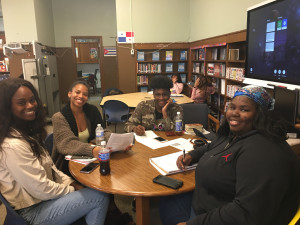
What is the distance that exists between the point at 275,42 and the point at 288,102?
1036mm

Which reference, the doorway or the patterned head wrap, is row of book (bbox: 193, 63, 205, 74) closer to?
the patterned head wrap

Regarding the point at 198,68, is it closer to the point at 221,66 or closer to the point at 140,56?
the point at 221,66

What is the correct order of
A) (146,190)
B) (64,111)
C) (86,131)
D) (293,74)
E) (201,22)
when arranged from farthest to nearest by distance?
(201,22) → (293,74) → (86,131) → (64,111) → (146,190)

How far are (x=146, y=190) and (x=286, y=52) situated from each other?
2.23 meters

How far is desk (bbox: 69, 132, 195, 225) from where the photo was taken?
1.33 m

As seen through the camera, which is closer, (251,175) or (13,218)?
(251,175)

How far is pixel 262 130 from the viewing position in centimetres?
109

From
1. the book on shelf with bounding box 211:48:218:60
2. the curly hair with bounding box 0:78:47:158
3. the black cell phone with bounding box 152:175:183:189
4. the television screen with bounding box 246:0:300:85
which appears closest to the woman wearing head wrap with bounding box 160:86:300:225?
the black cell phone with bounding box 152:175:183:189

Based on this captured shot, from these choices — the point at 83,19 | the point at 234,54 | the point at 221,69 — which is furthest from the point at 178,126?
the point at 83,19

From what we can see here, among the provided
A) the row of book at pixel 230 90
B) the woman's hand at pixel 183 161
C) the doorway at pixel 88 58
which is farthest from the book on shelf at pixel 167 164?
the doorway at pixel 88 58

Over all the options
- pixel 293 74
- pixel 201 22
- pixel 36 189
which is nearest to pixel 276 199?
pixel 36 189

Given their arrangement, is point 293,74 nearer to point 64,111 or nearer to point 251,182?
point 251,182

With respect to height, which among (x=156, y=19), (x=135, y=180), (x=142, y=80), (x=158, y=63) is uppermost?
(x=156, y=19)

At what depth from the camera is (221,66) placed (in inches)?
189
